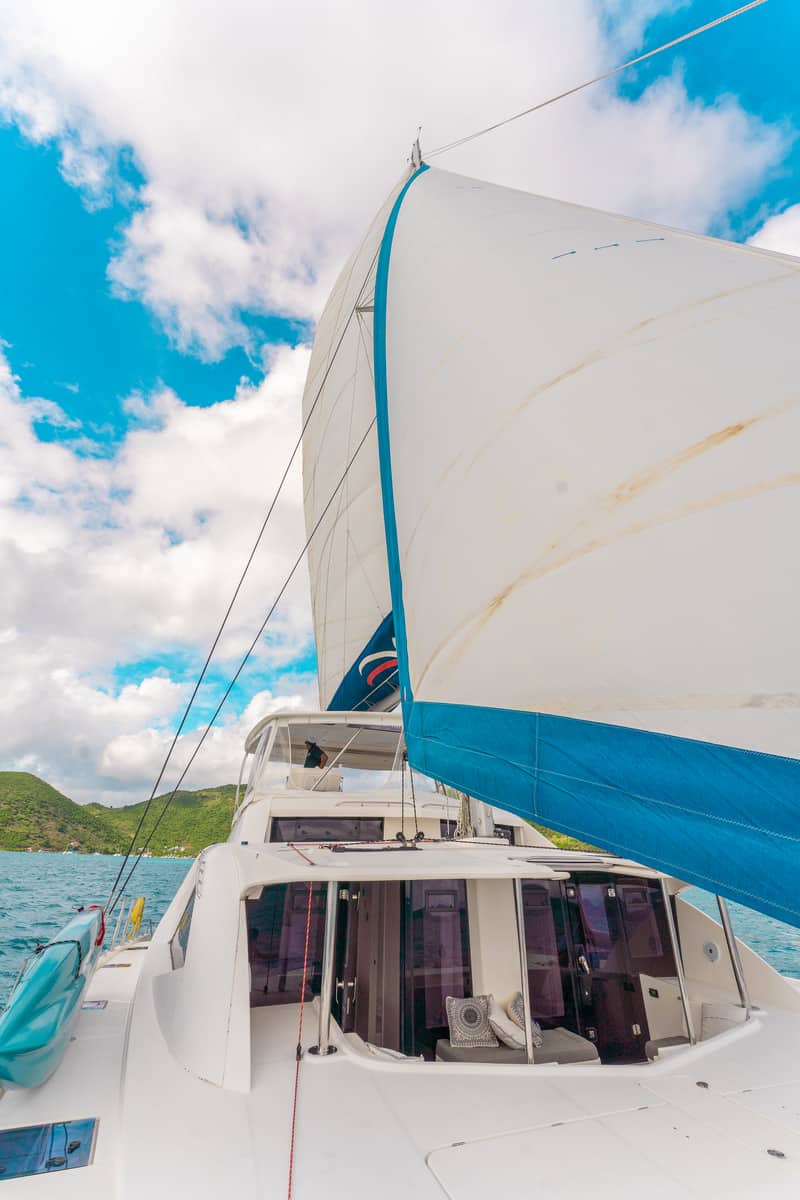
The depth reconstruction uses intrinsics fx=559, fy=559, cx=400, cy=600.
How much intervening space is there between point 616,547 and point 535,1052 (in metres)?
3.62

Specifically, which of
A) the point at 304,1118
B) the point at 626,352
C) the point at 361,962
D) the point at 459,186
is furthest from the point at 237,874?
the point at 459,186

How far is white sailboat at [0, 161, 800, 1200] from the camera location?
1988 millimetres

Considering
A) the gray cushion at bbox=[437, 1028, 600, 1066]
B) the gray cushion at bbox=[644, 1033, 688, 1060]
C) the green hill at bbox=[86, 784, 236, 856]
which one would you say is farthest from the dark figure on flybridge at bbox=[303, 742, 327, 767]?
the green hill at bbox=[86, 784, 236, 856]

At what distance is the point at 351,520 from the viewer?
780cm

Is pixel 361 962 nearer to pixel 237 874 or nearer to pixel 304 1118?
pixel 237 874

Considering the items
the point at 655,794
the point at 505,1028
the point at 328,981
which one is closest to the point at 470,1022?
the point at 505,1028

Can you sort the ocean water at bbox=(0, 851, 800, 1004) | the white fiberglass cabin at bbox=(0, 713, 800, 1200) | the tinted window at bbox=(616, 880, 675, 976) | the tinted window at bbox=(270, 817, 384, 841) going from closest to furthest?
the white fiberglass cabin at bbox=(0, 713, 800, 1200)
the tinted window at bbox=(616, 880, 675, 976)
the tinted window at bbox=(270, 817, 384, 841)
the ocean water at bbox=(0, 851, 800, 1004)

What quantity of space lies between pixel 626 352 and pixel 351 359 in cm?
637

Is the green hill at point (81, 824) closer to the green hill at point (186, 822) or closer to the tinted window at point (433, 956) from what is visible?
the green hill at point (186, 822)

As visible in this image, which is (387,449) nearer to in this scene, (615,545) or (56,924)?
(615,545)

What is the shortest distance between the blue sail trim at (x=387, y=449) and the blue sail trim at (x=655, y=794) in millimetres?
896

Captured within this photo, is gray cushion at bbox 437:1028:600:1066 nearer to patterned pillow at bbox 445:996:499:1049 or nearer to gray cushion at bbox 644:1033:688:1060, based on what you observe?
patterned pillow at bbox 445:996:499:1049

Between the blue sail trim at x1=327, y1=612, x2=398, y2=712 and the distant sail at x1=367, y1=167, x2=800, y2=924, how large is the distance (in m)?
2.40

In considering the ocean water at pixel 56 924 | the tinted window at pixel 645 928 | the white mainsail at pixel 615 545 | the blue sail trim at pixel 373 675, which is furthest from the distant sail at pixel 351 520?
the ocean water at pixel 56 924
